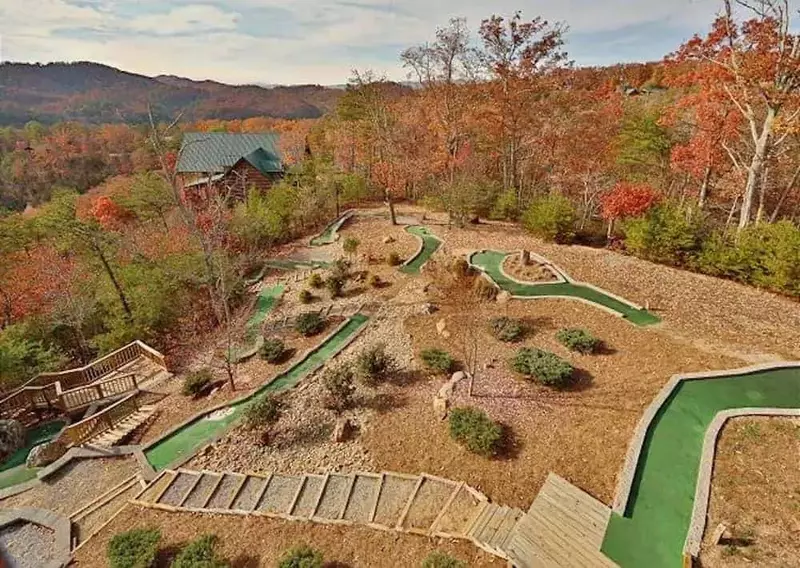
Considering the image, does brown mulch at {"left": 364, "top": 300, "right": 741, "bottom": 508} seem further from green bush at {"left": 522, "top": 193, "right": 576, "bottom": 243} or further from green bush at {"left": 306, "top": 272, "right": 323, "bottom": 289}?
green bush at {"left": 522, "top": 193, "right": 576, "bottom": 243}

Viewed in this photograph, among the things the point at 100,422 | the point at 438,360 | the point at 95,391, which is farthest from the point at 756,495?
the point at 95,391

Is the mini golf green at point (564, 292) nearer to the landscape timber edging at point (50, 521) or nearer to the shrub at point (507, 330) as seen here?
the shrub at point (507, 330)

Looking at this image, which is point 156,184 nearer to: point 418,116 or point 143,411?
point 418,116

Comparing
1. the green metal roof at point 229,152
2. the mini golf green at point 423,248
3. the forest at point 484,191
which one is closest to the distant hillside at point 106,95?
the green metal roof at point 229,152

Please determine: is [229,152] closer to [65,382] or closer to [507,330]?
[65,382]

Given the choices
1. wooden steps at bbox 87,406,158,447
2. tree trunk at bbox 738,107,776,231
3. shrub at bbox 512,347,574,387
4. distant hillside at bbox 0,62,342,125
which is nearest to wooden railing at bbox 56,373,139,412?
wooden steps at bbox 87,406,158,447

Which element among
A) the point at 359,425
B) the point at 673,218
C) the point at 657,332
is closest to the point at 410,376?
the point at 359,425
